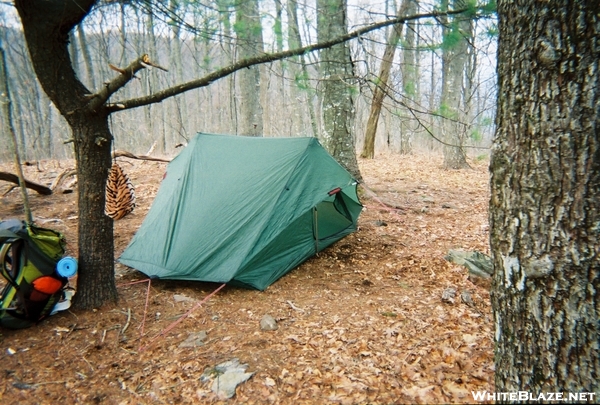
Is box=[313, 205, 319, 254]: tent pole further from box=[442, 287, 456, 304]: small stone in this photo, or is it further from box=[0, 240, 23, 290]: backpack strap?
box=[0, 240, 23, 290]: backpack strap

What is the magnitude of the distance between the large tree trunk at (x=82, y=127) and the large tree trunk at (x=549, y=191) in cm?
281

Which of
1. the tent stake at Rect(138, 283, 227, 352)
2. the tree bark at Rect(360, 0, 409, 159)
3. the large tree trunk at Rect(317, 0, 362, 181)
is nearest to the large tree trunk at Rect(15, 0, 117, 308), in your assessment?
the tent stake at Rect(138, 283, 227, 352)

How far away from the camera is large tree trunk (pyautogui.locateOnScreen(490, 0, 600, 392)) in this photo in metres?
1.34

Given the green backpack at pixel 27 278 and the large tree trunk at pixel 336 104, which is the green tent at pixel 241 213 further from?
the large tree trunk at pixel 336 104

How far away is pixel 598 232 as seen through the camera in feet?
4.44

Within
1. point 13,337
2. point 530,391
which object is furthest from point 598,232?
point 13,337

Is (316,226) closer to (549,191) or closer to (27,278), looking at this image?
(27,278)

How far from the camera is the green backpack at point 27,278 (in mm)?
2801

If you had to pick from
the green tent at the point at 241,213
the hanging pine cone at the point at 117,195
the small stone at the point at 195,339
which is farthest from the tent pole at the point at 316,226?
the hanging pine cone at the point at 117,195

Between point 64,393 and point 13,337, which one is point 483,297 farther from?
point 13,337

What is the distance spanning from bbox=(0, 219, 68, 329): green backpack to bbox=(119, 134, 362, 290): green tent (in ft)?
3.20

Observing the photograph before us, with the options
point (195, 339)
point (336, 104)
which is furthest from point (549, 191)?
point (336, 104)

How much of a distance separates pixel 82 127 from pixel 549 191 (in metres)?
3.11

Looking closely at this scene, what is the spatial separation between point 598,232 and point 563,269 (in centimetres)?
18
